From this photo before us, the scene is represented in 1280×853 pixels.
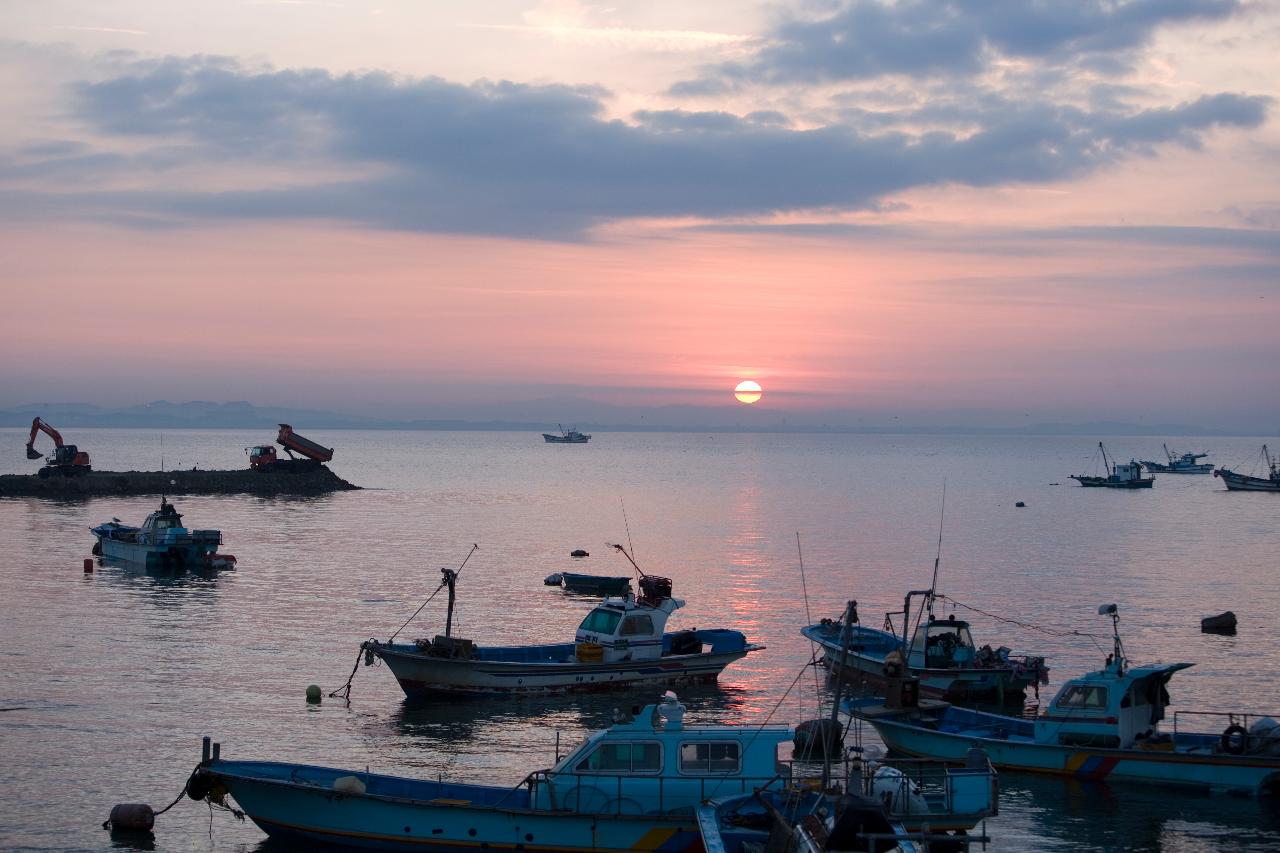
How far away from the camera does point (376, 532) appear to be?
9581 centimetres

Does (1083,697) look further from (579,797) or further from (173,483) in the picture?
(173,483)

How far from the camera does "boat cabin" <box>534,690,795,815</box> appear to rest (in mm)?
22797

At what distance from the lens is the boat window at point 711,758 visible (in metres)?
23.0

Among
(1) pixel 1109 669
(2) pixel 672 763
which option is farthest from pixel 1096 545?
(2) pixel 672 763

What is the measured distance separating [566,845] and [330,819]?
468 cm

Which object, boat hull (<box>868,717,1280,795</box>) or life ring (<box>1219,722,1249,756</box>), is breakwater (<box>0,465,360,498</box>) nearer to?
boat hull (<box>868,717,1280,795</box>)

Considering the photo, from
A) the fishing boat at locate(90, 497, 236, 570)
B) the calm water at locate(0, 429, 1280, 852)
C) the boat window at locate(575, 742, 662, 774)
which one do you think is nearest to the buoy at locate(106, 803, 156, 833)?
the calm water at locate(0, 429, 1280, 852)

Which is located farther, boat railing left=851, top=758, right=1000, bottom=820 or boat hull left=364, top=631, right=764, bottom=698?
boat hull left=364, top=631, right=764, bottom=698

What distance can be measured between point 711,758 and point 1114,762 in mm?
11487

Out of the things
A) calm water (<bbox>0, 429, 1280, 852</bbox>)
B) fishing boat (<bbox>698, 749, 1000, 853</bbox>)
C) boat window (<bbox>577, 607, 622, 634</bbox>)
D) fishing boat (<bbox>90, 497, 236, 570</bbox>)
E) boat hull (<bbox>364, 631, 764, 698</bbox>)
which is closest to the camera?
fishing boat (<bbox>698, 749, 1000, 853</bbox>)

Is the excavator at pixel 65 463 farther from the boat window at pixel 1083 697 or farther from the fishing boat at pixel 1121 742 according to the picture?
the boat window at pixel 1083 697

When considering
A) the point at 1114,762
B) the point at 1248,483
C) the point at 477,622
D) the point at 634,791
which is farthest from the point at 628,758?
the point at 1248,483

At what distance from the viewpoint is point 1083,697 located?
2948cm

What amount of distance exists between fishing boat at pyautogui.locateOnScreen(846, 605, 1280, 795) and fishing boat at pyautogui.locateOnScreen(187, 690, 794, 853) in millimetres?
8337
